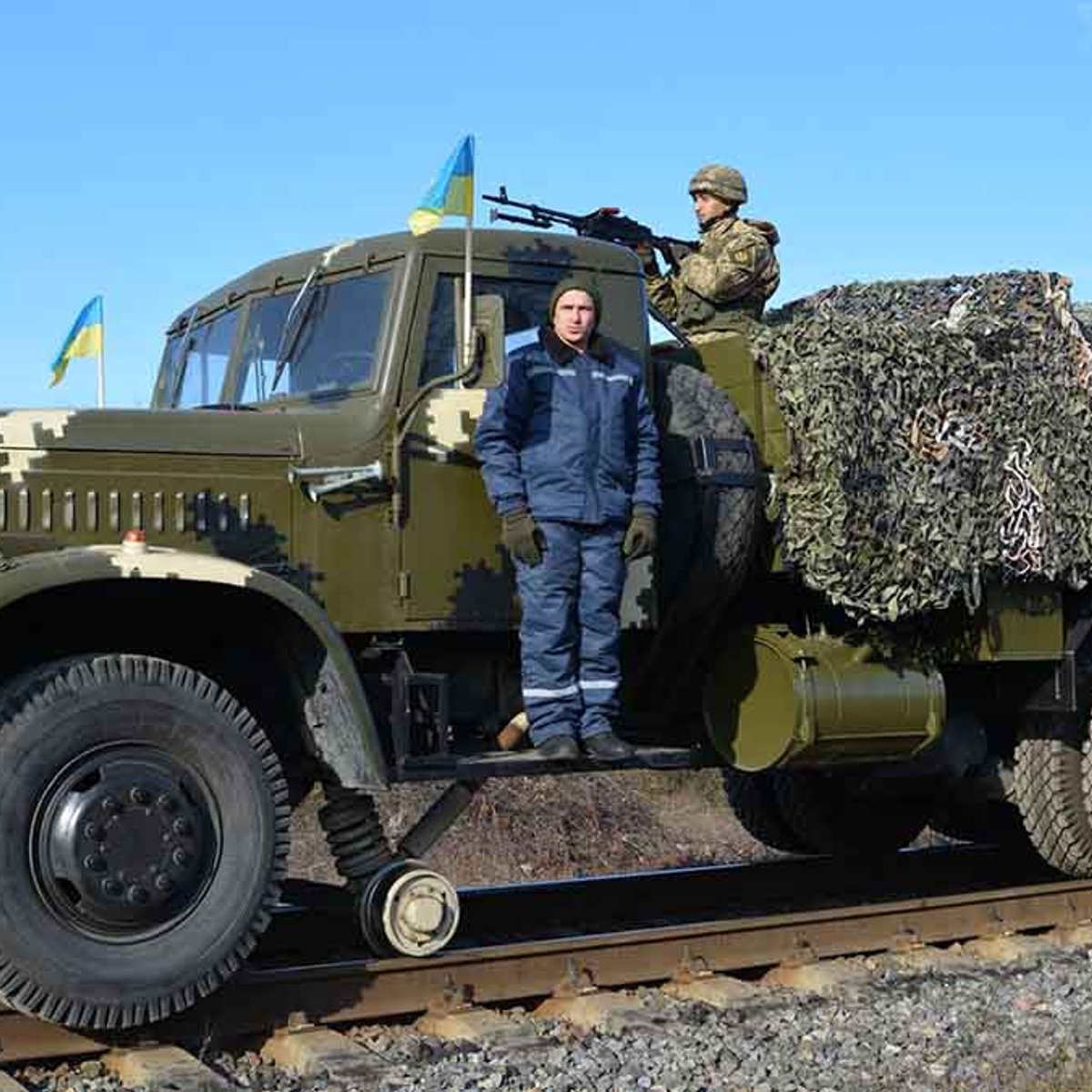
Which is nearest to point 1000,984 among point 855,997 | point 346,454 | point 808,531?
point 855,997

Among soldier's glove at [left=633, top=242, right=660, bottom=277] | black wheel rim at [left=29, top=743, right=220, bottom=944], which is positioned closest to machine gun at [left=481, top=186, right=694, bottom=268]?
soldier's glove at [left=633, top=242, right=660, bottom=277]

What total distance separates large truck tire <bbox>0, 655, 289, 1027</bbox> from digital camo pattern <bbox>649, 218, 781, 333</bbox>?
334 centimetres

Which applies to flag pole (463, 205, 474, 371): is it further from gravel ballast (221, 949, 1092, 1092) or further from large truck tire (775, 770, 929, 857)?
large truck tire (775, 770, 929, 857)

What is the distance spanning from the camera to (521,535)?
247 inches

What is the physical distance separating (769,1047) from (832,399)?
2627 millimetres

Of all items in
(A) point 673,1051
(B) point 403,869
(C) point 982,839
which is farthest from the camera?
(C) point 982,839

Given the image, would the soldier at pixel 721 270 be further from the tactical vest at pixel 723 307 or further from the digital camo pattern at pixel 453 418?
the digital camo pattern at pixel 453 418

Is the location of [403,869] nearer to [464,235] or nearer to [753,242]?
[464,235]

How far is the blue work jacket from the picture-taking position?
634 centimetres

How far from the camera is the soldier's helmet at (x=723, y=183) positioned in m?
8.32

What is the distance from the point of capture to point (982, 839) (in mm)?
9859

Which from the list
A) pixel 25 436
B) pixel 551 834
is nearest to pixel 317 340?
pixel 25 436

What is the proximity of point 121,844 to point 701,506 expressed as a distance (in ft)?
8.57

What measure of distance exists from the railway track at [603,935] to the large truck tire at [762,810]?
496 millimetres
